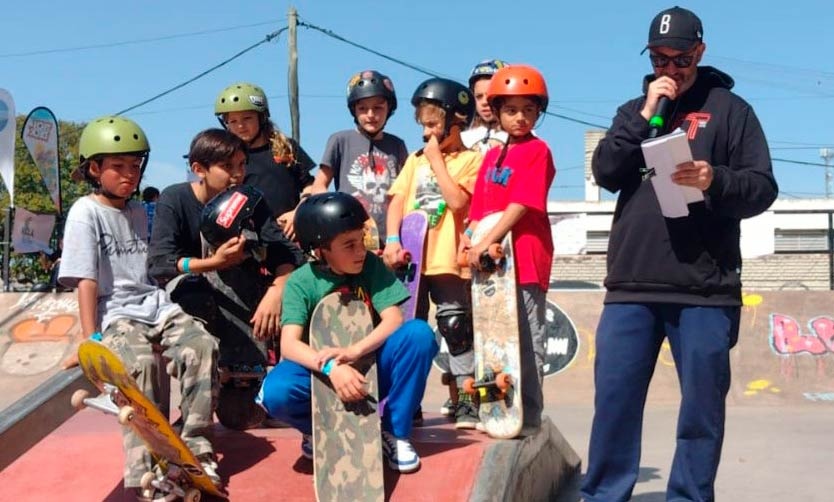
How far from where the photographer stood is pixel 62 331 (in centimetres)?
1101

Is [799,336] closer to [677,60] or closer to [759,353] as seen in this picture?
[759,353]

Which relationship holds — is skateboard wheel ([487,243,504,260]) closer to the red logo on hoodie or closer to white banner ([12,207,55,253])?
the red logo on hoodie

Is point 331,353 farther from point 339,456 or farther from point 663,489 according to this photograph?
point 663,489

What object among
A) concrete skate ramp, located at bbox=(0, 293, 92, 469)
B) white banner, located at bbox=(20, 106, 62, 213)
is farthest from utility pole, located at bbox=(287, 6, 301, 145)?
concrete skate ramp, located at bbox=(0, 293, 92, 469)

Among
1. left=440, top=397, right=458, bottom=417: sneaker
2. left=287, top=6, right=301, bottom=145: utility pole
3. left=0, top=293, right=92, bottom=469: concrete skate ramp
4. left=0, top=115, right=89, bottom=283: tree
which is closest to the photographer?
left=440, top=397, right=458, bottom=417: sneaker

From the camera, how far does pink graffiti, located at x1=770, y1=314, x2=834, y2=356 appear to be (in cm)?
959

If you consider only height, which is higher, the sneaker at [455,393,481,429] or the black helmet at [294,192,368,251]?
the black helmet at [294,192,368,251]

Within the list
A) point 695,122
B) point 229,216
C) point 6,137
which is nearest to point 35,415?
point 229,216

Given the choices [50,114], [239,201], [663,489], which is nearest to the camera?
[239,201]

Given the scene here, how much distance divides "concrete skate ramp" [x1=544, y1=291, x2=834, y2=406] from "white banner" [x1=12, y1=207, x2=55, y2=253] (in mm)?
9726

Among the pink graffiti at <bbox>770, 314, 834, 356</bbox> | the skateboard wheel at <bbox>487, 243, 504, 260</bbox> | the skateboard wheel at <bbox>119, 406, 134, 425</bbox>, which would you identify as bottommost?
the pink graffiti at <bbox>770, 314, 834, 356</bbox>

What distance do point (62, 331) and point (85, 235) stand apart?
308 inches

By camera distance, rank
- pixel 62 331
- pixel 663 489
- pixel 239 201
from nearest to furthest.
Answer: pixel 239 201 → pixel 663 489 → pixel 62 331

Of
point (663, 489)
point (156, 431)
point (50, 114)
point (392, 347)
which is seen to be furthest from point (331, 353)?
point (50, 114)
